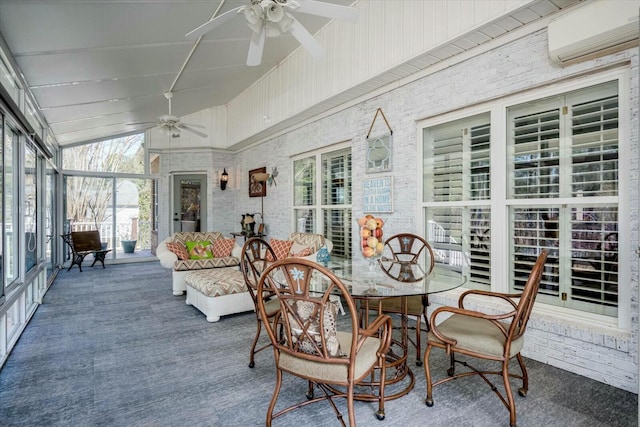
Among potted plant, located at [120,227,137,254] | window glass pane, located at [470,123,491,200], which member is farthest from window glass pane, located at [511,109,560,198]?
potted plant, located at [120,227,137,254]

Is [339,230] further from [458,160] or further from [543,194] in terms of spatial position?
[543,194]

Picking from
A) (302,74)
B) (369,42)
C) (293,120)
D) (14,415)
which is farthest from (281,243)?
(14,415)

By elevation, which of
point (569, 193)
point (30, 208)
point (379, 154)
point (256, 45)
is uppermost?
point (256, 45)

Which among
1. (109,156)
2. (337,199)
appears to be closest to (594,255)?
(337,199)

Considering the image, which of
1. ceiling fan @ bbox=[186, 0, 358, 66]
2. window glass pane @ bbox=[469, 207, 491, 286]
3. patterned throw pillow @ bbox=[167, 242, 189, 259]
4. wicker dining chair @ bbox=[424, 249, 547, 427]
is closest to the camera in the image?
wicker dining chair @ bbox=[424, 249, 547, 427]

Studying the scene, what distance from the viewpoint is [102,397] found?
88.5 inches

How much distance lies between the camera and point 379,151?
426 centimetres

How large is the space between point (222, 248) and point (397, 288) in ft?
14.5

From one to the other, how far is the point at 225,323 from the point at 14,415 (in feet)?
6.23

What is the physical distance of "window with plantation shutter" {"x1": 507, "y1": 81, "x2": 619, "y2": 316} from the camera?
2.54m

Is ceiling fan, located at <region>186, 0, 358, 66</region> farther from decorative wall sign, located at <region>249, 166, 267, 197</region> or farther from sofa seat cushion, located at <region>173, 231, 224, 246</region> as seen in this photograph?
decorative wall sign, located at <region>249, 166, 267, 197</region>

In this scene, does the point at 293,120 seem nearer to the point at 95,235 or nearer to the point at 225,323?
the point at 225,323

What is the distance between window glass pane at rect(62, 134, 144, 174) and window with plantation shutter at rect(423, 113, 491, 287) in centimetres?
728

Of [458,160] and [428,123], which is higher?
[428,123]
